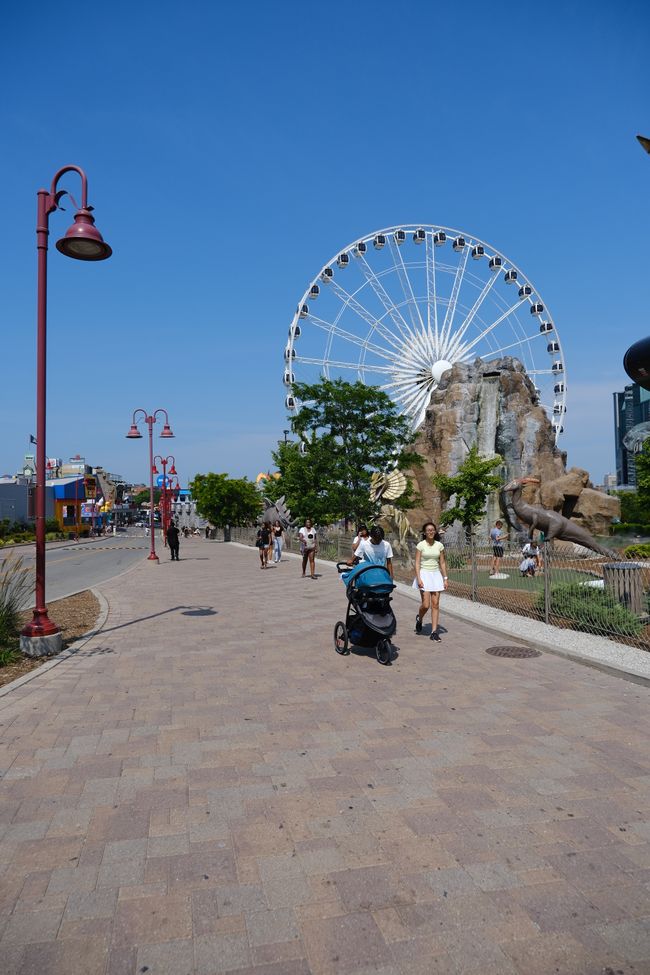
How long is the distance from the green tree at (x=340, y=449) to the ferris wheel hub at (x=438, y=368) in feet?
68.5

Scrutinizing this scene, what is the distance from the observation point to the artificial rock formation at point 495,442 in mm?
44406

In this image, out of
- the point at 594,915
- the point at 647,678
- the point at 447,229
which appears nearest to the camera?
the point at 594,915

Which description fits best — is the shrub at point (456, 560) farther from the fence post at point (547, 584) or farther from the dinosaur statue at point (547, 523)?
the dinosaur statue at point (547, 523)

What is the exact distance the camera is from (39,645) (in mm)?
8570

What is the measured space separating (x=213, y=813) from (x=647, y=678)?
4968 mm

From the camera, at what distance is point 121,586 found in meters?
17.9

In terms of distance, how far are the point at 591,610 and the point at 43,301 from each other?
8876 millimetres

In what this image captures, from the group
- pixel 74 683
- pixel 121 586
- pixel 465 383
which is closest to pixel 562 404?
pixel 465 383

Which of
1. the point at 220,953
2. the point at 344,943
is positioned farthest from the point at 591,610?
the point at 220,953

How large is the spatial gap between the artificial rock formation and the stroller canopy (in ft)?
119

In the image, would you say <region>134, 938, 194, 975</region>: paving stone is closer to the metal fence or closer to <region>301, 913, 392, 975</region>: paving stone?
<region>301, 913, 392, 975</region>: paving stone

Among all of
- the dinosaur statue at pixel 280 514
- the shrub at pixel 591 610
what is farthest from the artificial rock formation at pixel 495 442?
the shrub at pixel 591 610

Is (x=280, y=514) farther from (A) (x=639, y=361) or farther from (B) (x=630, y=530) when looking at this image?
(A) (x=639, y=361)

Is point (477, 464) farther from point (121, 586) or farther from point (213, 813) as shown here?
point (213, 813)
